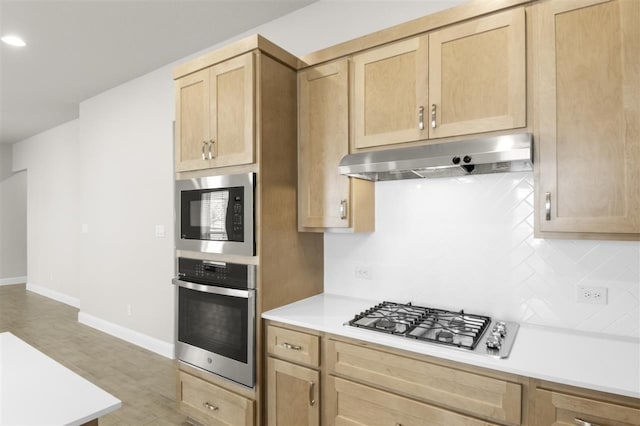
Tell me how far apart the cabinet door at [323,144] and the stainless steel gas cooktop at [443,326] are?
0.59 m

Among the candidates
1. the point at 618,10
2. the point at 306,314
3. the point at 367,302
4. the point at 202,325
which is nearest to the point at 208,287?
the point at 202,325

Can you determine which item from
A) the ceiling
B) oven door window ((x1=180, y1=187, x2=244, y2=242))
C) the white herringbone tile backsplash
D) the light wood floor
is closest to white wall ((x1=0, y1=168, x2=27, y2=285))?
the light wood floor

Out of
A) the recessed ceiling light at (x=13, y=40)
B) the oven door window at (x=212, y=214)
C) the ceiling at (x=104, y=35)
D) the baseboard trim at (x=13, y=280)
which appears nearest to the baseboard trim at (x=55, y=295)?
the baseboard trim at (x=13, y=280)

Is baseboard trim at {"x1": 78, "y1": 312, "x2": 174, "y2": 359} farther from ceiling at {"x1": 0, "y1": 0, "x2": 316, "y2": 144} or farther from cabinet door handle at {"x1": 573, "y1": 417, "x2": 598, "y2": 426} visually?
cabinet door handle at {"x1": 573, "y1": 417, "x2": 598, "y2": 426}

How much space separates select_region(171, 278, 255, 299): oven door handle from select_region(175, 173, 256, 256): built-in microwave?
0.75 feet

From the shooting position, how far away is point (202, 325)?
7.79 ft

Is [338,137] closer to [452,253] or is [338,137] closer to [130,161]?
[452,253]

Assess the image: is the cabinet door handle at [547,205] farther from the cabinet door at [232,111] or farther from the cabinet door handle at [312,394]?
the cabinet door at [232,111]

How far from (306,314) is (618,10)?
2.02 m

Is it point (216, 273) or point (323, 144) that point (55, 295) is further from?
point (323, 144)

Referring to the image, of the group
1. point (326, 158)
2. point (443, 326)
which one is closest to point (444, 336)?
point (443, 326)

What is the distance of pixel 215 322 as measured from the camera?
2.30 meters

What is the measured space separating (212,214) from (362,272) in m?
1.08

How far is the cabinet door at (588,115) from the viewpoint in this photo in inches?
56.5
